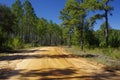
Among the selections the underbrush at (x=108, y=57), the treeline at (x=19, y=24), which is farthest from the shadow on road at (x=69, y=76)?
the treeline at (x=19, y=24)

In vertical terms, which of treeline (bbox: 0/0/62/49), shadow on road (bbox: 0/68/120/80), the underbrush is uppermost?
treeline (bbox: 0/0/62/49)

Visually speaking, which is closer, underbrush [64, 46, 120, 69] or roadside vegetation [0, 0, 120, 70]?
underbrush [64, 46, 120, 69]

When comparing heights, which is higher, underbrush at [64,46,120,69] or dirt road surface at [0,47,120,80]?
underbrush at [64,46,120,69]

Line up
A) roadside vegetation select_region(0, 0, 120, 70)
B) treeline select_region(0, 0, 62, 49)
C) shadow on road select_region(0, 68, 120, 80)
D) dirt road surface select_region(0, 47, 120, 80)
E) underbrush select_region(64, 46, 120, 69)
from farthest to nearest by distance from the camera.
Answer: treeline select_region(0, 0, 62, 49), roadside vegetation select_region(0, 0, 120, 70), underbrush select_region(64, 46, 120, 69), dirt road surface select_region(0, 47, 120, 80), shadow on road select_region(0, 68, 120, 80)

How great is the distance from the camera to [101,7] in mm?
31375

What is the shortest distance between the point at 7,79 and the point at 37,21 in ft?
291

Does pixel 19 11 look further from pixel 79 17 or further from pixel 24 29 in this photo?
pixel 79 17

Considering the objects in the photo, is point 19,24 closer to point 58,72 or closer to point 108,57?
point 108,57

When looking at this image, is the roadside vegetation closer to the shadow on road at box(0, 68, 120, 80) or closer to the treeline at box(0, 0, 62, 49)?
the treeline at box(0, 0, 62, 49)

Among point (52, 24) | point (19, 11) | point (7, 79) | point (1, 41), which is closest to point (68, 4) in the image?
point (1, 41)

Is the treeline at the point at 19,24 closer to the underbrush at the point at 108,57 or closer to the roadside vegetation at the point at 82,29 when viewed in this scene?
the roadside vegetation at the point at 82,29

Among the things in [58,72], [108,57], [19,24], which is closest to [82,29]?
[108,57]

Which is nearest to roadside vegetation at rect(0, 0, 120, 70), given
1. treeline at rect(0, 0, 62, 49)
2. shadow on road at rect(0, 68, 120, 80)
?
treeline at rect(0, 0, 62, 49)

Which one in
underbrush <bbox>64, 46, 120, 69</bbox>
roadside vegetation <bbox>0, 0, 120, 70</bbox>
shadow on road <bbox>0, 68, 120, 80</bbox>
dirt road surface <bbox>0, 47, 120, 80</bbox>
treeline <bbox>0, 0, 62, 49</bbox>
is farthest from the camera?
treeline <bbox>0, 0, 62, 49</bbox>
